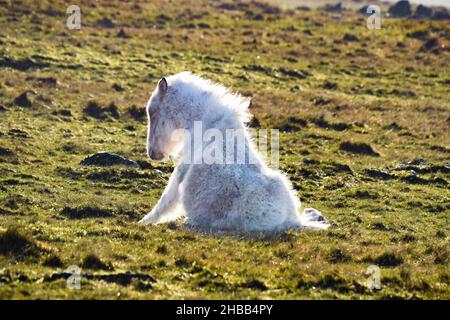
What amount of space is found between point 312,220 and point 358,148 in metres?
9.84

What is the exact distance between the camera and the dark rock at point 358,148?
2248cm

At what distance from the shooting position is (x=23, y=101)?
2447 centimetres

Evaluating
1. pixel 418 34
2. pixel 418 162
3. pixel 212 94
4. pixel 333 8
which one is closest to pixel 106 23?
pixel 418 34

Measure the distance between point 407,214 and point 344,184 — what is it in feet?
8.82

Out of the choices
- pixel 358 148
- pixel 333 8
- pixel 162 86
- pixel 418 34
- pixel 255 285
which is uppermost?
pixel 333 8

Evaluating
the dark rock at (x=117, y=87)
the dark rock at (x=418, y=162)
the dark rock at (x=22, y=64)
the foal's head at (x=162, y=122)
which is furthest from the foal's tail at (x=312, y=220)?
the dark rock at (x=22, y=64)

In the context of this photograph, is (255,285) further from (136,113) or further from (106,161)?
(136,113)

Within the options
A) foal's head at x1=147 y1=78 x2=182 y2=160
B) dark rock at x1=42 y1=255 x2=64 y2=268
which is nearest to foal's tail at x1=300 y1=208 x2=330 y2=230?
foal's head at x1=147 y1=78 x2=182 y2=160

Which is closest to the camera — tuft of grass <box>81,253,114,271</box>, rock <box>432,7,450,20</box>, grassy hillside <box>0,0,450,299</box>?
tuft of grass <box>81,253,114,271</box>

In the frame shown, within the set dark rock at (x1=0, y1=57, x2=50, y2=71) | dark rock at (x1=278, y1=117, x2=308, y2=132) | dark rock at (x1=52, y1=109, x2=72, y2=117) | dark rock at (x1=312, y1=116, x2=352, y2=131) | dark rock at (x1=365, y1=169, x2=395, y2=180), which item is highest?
dark rock at (x1=0, y1=57, x2=50, y2=71)

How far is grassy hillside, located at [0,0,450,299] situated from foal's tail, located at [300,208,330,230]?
258mm

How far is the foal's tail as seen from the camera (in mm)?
12617

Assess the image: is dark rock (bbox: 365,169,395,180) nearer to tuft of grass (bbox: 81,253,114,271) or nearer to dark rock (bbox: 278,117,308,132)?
dark rock (bbox: 278,117,308,132)
